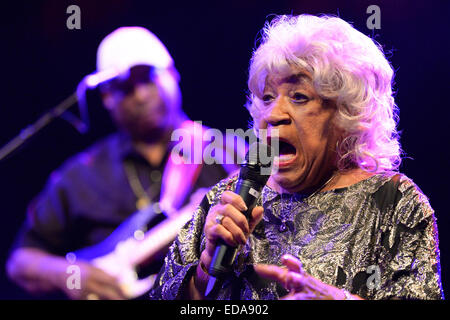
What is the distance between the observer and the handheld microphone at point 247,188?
48.4 inches

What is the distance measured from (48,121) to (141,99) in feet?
1.65

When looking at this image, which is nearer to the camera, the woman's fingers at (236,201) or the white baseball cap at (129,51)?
the woman's fingers at (236,201)

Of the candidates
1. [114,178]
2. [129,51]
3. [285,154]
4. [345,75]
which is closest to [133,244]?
→ [114,178]

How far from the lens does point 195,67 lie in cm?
242

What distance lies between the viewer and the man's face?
247 cm

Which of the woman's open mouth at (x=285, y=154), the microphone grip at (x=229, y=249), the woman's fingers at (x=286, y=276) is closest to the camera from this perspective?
the woman's fingers at (x=286, y=276)

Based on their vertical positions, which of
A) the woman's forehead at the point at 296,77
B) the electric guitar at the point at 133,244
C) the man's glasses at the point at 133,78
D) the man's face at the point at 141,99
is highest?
the man's glasses at the point at 133,78

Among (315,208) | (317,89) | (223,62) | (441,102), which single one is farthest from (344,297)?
(223,62)

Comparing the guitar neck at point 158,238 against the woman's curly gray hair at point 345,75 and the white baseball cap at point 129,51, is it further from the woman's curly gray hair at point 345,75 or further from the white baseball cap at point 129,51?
the woman's curly gray hair at point 345,75

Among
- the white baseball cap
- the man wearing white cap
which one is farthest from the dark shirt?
the white baseball cap

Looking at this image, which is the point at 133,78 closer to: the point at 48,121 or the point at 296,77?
the point at 48,121

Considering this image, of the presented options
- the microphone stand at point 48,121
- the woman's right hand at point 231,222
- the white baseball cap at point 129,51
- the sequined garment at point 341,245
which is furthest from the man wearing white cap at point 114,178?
the woman's right hand at point 231,222

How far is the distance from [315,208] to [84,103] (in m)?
1.54

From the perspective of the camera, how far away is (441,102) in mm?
2150
